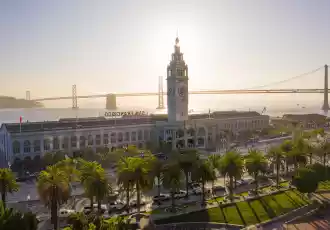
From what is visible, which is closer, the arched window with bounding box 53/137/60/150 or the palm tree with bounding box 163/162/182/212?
the palm tree with bounding box 163/162/182/212

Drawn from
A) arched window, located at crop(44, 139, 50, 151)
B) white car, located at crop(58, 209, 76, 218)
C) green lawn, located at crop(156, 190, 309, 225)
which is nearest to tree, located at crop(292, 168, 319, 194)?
green lawn, located at crop(156, 190, 309, 225)

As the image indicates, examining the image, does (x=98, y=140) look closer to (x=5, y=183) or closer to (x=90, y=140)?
(x=90, y=140)

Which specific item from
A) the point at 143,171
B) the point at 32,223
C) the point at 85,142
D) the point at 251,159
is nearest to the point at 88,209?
the point at 143,171

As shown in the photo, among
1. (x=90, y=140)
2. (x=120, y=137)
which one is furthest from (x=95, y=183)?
(x=120, y=137)

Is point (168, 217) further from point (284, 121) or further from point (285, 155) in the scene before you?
point (284, 121)

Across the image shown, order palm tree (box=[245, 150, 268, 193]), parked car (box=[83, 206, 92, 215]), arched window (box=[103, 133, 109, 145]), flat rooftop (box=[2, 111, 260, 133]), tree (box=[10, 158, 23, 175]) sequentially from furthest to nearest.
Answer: arched window (box=[103, 133, 109, 145]), flat rooftop (box=[2, 111, 260, 133]), tree (box=[10, 158, 23, 175]), palm tree (box=[245, 150, 268, 193]), parked car (box=[83, 206, 92, 215])

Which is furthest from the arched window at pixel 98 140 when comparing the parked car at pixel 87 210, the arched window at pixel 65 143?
the parked car at pixel 87 210

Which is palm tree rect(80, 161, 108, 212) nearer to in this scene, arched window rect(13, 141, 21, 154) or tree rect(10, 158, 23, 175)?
tree rect(10, 158, 23, 175)

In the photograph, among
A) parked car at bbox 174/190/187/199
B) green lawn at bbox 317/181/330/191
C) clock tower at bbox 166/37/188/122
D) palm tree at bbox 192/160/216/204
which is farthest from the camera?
clock tower at bbox 166/37/188/122
